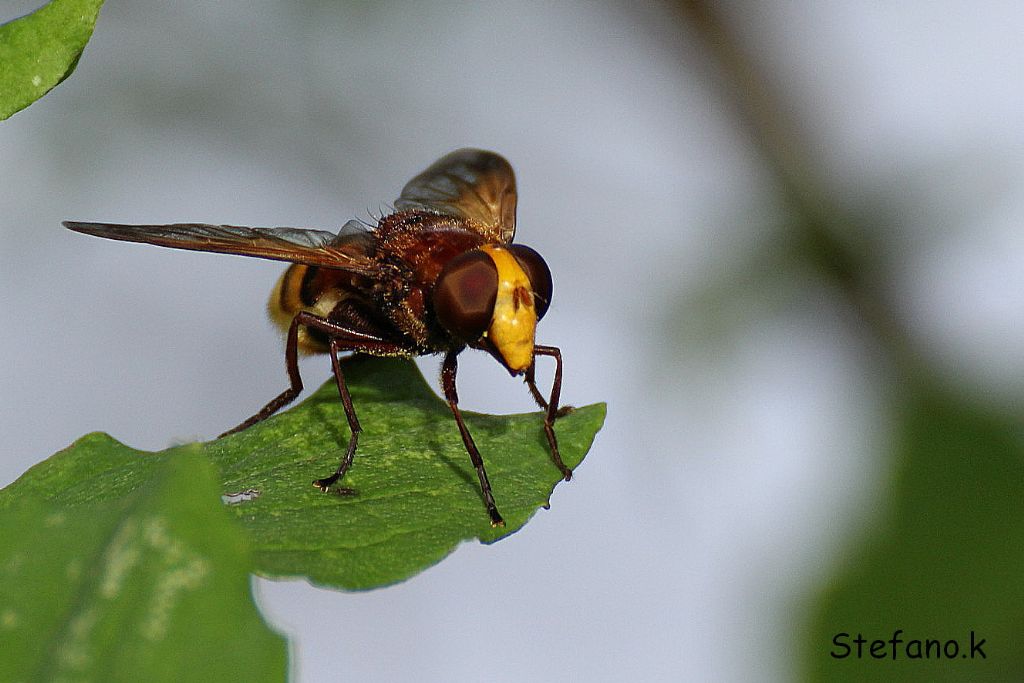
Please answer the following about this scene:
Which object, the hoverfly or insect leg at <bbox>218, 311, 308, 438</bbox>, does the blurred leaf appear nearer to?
the hoverfly

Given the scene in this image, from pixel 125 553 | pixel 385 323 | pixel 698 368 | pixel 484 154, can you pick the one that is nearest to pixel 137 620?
pixel 125 553

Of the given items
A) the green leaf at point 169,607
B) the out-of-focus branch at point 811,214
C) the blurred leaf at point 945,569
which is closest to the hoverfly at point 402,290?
the green leaf at point 169,607

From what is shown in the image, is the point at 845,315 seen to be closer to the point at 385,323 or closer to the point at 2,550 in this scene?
the point at 385,323

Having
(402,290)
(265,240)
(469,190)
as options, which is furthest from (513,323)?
(469,190)

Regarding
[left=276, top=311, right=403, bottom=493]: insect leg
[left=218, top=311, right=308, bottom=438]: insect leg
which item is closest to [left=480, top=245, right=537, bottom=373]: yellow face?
[left=276, top=311, right=403, bottom=493]: insect leg

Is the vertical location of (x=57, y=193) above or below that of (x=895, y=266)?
below

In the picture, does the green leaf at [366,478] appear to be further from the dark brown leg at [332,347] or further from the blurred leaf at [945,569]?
the blurred leaf at [945,569]

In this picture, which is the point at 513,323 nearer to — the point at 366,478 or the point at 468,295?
the point at 468,295
